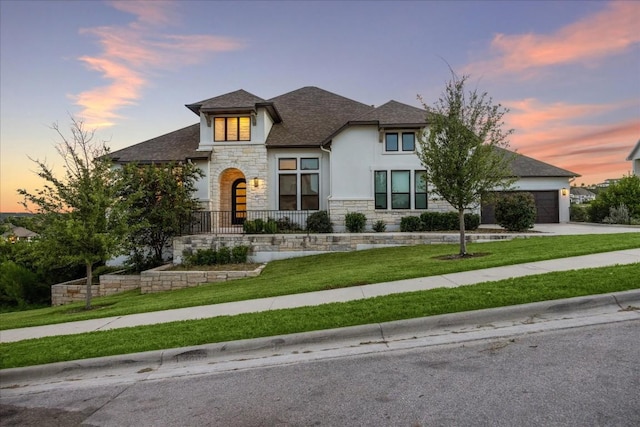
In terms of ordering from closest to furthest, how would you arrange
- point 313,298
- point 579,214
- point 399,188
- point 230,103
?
point 313,298
point 399,188
point 230,103
point 579,214

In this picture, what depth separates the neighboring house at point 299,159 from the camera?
64.3ft

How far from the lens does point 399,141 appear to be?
19.7 meters

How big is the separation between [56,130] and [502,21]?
1922 cm

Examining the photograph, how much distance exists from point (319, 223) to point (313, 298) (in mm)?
11230

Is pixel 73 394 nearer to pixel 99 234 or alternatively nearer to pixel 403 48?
pixel 99 234

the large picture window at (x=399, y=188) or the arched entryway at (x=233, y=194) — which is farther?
the arched entryway at (x=233, y=194)

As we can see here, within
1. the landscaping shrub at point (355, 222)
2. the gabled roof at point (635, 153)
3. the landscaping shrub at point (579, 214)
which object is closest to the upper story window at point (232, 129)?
the landscaping shrub at point (355, 222)

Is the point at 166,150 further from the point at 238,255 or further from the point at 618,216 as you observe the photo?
the point at 618,216

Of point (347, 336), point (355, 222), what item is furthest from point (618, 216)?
point (347, 336)

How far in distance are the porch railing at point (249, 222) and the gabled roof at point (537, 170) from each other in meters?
14.4

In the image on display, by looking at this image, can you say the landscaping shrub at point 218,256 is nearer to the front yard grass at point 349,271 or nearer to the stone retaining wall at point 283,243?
the stone retaining wall at point 283,243

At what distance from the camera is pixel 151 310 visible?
8.30 metres

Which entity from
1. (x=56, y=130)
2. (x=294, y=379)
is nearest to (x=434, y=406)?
(x=294, y=379)

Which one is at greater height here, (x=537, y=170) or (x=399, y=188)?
(x=537, y=170)
